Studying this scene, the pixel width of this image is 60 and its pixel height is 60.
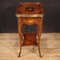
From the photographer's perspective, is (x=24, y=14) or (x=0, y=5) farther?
(x=0, y=5)

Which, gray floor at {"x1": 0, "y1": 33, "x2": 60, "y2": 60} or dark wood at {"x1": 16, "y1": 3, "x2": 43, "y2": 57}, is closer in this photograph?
dark wood at {"x1": 16, "y1": 3, "x2": 43, "y2": 57}

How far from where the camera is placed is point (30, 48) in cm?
250

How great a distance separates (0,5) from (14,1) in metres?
0.23

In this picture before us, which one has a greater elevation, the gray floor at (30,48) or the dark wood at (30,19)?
the dark wood at (30,19)

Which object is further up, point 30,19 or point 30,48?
point 30,19

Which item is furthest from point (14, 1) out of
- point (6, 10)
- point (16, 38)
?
point (16, 38)

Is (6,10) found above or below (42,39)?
above

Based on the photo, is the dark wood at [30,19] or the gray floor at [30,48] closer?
the dark wood at [30,19]

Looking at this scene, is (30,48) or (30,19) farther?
(30,48)

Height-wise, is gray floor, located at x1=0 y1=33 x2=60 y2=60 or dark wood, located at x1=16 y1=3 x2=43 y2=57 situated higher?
dark wood, located at x1=16 y1=3 x2=43 y2=57

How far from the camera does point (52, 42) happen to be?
2.65 meters

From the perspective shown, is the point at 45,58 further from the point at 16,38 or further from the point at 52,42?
the point at 16,38

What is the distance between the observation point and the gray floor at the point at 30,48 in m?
2.31

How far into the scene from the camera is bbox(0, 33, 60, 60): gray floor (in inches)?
90.9
